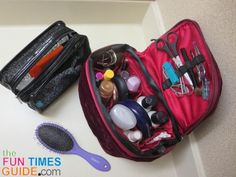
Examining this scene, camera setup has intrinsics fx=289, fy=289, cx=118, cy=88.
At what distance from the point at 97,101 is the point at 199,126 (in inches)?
11.6

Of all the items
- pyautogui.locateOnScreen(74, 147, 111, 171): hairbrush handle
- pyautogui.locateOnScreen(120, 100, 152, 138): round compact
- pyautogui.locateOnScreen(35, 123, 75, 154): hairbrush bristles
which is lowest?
pyautogui.locateOnScreen(74, 147, 111, 171): hairbrush handle

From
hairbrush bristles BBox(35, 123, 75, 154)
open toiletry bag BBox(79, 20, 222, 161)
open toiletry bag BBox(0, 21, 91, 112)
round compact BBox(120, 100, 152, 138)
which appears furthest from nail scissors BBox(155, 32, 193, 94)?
hairbrush bristles BBox(35, 123, 75, 154)

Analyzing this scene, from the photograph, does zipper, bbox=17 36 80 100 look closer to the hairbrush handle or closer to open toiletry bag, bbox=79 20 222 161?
open toiletry bag, bbox=79 20 222 161

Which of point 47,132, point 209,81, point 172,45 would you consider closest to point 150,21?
point 172,45

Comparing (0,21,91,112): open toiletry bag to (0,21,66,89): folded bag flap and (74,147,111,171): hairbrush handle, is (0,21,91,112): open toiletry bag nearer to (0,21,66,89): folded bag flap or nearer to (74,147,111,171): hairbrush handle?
(0,21,66,89): folded bag flap

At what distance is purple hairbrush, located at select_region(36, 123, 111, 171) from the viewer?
2.62ft

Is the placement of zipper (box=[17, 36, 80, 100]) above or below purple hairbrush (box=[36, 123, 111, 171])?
above

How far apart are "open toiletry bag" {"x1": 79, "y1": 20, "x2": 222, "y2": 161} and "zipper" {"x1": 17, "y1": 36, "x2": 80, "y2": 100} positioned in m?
0.08

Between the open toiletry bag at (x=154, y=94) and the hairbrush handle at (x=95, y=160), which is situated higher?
the open toiletry bag at (x=154, y=94)

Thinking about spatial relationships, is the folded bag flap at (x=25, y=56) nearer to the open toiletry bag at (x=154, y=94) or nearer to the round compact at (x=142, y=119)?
the open toiletry bag at (x=154, y=94)

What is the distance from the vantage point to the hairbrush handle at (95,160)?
81cm

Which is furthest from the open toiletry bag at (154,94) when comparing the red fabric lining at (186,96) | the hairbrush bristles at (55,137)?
the hairbrush bristles at (55,137)

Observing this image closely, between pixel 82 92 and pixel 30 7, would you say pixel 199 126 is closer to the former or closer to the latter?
pixel 82 92

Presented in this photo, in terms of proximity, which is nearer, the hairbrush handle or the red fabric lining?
the red fabric lining
